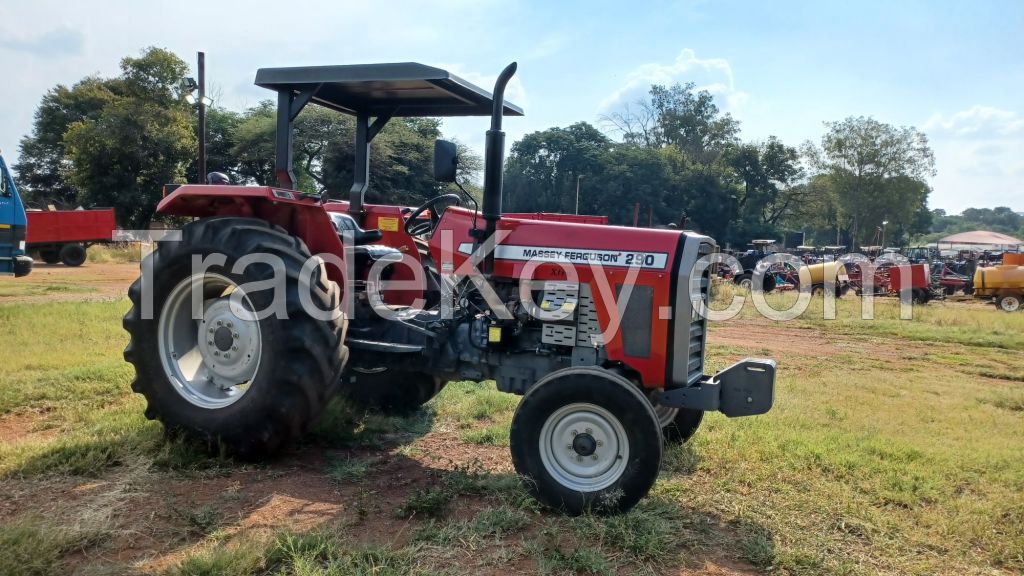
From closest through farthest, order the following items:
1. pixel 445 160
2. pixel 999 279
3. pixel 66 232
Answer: pixel 445 160 → pixel 999 279 → pixel 66 232

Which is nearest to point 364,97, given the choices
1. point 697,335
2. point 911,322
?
point 697,335

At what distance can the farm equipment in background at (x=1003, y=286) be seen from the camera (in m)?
18.6

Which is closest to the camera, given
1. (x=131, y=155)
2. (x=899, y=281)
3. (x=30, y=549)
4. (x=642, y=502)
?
(x=30, y=549)

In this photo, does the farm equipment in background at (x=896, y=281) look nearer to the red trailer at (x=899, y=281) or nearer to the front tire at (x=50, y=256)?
the red trailer at (x=899, y=281)

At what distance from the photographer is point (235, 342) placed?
427 cm

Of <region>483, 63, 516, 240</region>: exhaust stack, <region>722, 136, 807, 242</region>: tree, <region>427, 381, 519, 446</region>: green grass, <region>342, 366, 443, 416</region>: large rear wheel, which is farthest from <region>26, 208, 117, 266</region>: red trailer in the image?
<region>722, 136, 807, 242</region>: tree

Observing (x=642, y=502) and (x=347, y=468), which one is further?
(x=347, y=468)

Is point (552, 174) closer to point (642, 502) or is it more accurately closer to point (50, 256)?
point (50, 256)

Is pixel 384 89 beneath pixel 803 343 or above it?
above

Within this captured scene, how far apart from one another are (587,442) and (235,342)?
7.29ft

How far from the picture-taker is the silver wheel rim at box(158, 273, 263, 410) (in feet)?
14.0

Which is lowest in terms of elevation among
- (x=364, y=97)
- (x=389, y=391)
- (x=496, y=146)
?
(x=389, y=391)

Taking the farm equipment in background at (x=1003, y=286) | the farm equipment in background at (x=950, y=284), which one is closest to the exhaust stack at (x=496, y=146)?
the farm equipment in background at (x=1003, y=286)

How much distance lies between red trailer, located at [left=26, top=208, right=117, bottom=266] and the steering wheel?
17.6 meters
